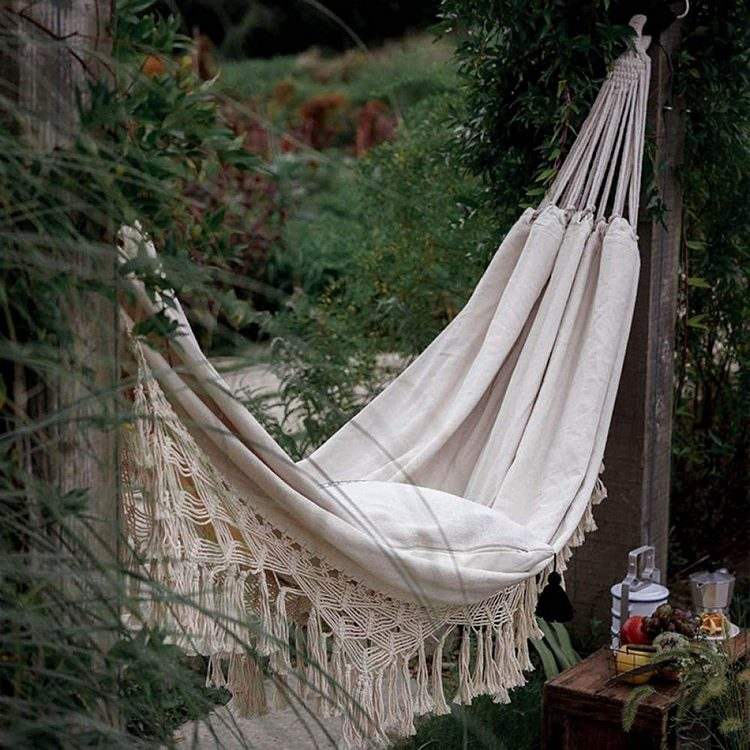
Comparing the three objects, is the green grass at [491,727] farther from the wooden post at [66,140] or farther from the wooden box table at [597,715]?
the wooden post at [66,140]

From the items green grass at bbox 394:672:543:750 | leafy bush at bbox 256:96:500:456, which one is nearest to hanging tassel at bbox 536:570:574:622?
A: green grass at bbox 394:672:543:750

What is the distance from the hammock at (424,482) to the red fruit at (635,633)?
19 centimetres

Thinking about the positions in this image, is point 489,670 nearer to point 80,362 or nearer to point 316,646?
point 316,646

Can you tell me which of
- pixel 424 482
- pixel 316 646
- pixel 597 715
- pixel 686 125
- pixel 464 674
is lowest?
pixel 597 715

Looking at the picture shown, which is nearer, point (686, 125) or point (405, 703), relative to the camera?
point (405, 703)

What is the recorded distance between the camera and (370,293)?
398 centimetres

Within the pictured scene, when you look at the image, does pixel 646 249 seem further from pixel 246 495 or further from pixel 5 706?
pixel 5 706

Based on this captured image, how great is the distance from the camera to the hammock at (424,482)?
1.69 meters

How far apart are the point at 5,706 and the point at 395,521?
874 mm

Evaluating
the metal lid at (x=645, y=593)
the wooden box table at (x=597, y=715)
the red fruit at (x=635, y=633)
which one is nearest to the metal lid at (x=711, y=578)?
the metal lid at (x=645, y=593)

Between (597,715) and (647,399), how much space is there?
28.4 inches

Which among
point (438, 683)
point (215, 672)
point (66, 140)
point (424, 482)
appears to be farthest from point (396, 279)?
point (66, 140)

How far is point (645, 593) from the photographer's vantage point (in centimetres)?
243

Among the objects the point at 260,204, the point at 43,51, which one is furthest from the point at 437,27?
the point at 260,204
